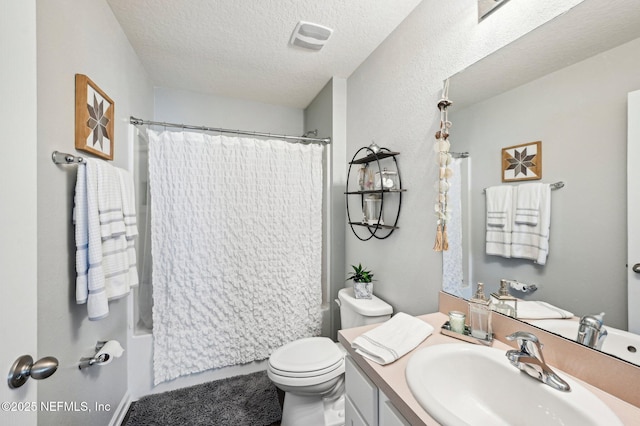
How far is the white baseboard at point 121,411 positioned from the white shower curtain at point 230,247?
0.19 m

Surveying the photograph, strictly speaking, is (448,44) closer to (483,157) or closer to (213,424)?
(483,157)

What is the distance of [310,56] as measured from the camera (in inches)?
72.7

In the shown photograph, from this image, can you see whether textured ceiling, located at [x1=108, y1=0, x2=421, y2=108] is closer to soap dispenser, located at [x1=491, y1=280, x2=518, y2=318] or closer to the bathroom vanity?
soap dispenser, located at [x1=491, y1=280, x2=518, y2=318]

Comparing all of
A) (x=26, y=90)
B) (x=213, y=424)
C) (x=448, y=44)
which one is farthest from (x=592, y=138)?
(x=213, y=424)

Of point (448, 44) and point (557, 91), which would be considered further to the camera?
point (448, 44)

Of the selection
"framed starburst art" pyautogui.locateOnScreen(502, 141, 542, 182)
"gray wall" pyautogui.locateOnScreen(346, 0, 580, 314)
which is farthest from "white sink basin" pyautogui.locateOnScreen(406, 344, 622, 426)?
"framed starburst art" pyautogui.locateOnScreen(502, 141, 542, 182)

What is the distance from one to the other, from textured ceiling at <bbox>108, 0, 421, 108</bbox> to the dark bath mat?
2.38m

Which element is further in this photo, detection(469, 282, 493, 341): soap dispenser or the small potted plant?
the small potted plant

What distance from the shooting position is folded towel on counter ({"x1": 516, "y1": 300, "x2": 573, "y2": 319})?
2.71 feet

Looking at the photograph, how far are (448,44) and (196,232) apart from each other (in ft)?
6.01

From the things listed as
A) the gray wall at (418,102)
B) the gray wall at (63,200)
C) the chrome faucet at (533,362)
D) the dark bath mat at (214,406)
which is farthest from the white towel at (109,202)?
the chrome faucet at (533,362)

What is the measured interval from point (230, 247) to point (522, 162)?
5.69 ft

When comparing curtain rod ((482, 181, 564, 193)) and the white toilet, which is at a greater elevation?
curtain rod ((482, 181, 564, 193))

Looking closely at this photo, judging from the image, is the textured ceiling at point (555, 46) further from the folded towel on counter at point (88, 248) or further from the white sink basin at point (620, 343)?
the folded towel on counter at point (88, 248)
